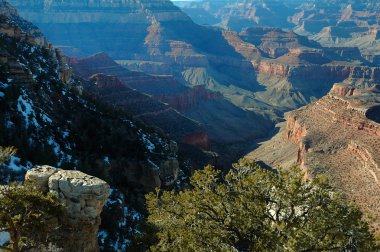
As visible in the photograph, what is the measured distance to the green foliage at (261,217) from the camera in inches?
640

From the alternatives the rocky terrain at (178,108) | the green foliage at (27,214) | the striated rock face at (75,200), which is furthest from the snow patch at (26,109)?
the rocky terrain at (178,108)

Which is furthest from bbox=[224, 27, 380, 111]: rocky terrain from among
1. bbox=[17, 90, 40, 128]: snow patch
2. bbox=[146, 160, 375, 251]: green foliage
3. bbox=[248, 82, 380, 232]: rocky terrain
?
bbox=[146, 160, 375, 251]: green foliage

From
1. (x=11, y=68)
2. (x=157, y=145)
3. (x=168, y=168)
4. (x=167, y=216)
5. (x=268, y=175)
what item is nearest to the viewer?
(x=268, y=175)

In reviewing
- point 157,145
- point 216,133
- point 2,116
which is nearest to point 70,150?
point 2,116

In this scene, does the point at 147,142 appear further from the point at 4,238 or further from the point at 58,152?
the point at 4,238

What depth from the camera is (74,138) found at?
116 feet

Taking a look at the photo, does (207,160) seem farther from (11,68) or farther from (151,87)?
(151,87)

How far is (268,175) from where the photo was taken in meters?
17.8

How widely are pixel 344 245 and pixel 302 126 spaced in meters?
64.8

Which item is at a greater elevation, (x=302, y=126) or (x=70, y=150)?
(x=70, y=150)

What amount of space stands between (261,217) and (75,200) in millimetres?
7266

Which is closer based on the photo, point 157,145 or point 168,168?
point 168,168

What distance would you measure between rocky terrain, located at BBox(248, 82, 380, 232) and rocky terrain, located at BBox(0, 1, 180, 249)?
617 inches

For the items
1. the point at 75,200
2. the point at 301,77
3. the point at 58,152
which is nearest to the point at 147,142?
the point at 58,152
